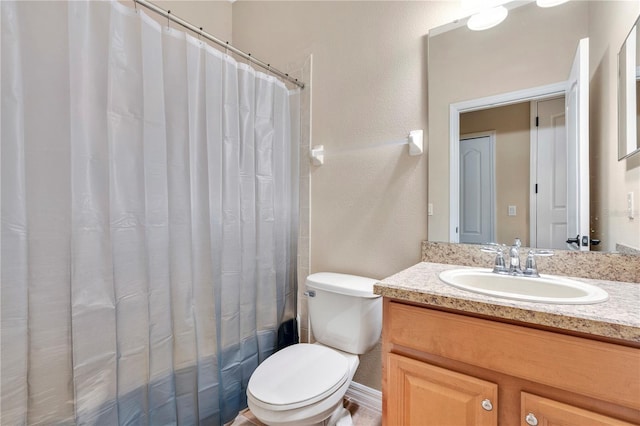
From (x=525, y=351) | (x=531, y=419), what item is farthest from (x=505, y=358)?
(x=531, y=419)

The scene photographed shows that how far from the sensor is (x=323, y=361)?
1.35 metres

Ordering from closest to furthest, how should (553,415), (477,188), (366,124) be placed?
(553,415) < (477,188) < (366,124)

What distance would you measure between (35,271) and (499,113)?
6.04ft

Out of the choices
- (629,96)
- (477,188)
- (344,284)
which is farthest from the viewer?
(344,284)

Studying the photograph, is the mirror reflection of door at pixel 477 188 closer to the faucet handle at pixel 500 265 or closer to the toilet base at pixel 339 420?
the faucet handle at pixel 500 265

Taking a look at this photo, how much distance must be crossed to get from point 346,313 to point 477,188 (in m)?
0.85

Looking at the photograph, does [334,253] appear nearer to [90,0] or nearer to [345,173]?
[345,173]

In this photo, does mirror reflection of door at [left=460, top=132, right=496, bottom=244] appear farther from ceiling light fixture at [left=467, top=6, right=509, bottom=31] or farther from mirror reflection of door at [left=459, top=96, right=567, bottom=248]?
ceiling light fixture at [left=467, top=6, right=509, bottom=31]

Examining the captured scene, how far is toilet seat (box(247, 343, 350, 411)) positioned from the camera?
111 centimetres

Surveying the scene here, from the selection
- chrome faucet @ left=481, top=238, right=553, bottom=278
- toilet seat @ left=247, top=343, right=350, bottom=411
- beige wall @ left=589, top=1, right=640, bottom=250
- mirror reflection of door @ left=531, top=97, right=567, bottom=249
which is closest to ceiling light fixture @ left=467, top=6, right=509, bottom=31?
beige wall @ left=589, top=1, right=640, bottom=250

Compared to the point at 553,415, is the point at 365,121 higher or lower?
higher

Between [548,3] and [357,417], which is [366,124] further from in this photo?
[357,417]

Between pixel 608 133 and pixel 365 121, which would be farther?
pixel 365 121

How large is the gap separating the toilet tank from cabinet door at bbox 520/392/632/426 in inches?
27.0
